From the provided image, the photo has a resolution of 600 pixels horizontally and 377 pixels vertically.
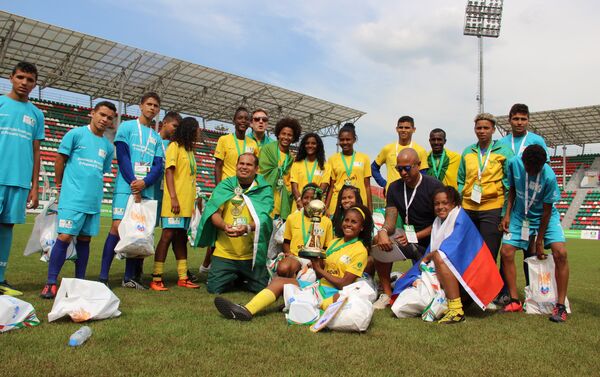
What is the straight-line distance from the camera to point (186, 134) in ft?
17.6

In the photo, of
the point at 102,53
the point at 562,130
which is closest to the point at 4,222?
the point at 102,53

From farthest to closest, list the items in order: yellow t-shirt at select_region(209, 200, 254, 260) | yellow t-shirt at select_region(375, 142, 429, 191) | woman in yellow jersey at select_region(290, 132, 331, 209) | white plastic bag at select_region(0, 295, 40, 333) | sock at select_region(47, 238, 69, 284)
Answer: yellow t-shirt at select_region(375, 142, 429, 191)
woman in yellow jersey at select_region(290, 132, 331, 209)
yellow t-shirt at select_region(209, 200, 254, 260)
sock at select_region(47, 238, 69, 284)
white plastic bag at select_region(0, 295, 40, 333)

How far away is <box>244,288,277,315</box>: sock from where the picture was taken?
377 centimetres

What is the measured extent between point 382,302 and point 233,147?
274 cm

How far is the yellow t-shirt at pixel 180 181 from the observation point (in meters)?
5.21

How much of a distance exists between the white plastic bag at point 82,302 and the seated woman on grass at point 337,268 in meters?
0.84

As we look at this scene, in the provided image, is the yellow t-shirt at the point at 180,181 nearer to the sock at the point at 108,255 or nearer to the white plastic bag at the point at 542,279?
the sock at the point at 108,255

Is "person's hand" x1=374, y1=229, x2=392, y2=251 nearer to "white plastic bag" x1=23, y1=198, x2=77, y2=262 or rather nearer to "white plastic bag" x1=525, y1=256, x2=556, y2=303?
"white plastic bag" x1=525, y1=256, x2=556, y2=303

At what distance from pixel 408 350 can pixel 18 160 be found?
3.89 m

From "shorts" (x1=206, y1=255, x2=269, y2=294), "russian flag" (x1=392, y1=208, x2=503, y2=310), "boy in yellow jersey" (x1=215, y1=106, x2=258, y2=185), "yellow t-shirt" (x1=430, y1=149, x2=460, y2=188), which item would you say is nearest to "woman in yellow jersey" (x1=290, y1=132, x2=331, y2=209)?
"boy in yellow jersey" (x1=215, y1=106, x2=258, y2=185)

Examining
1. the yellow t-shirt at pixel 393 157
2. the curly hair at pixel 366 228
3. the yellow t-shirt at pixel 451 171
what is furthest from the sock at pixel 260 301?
the yellow t-shirt at pixel 451 171

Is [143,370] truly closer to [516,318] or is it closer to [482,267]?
[482,267]

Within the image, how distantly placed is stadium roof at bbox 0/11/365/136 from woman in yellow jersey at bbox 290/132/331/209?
22399mm

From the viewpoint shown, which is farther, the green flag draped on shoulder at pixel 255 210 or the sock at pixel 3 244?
the green flag draped on shoulder at pixel 255 210
